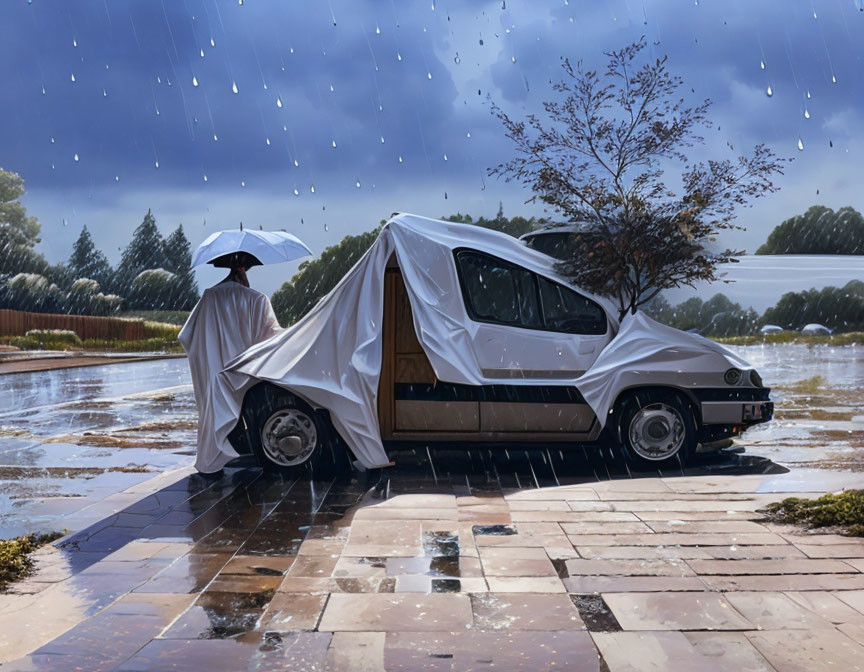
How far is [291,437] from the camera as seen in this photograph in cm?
752

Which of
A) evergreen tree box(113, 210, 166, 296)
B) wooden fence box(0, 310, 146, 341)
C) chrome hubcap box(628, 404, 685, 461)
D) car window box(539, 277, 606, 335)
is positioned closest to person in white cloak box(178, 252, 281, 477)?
car window box(539, 277, 606, 335)

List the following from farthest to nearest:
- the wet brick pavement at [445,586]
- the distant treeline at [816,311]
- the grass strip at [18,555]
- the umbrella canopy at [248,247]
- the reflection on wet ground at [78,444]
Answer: the distant treeline at [816,311]
the umbrella canopy at [248,247]
the reflection on wet ground at [78,444]
the grass strip at [18,555]
the wet brick pavement at [445,586]

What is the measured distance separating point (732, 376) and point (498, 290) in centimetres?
229

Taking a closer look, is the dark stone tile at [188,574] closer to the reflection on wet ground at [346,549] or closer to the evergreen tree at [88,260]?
the reflection on wet ground at [346,549]

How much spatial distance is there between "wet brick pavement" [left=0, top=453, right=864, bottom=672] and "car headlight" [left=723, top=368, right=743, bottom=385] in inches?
51.2

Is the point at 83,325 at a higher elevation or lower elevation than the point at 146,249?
lower

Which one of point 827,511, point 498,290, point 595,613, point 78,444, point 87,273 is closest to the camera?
point 595,613

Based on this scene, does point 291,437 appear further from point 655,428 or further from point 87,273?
point 87,273

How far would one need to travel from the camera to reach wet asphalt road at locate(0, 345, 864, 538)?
718 centimetres

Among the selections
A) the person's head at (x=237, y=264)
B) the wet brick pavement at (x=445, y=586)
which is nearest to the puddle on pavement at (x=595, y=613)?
the wet brick pavement at (x=445, y=586)

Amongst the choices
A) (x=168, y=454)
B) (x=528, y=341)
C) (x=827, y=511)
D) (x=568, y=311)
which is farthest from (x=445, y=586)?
(x=168, y=454)

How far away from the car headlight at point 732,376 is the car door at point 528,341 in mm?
1126

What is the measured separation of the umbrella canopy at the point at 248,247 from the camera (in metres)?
7.69

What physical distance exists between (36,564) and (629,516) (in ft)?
12.4
